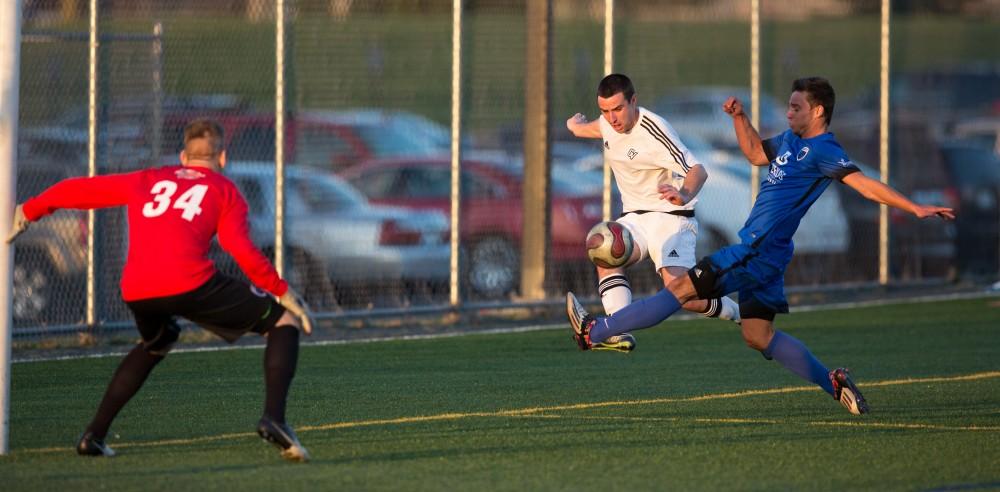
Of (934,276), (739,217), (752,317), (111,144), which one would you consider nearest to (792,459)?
(752,317)

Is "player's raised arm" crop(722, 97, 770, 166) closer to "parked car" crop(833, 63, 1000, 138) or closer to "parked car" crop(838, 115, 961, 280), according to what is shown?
"parked car" crop(838, 115, 961, 280)

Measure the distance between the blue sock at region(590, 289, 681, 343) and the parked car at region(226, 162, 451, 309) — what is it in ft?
18.8

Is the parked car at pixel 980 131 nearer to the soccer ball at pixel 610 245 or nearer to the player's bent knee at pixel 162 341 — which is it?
the soccer ball at pixel 610 245

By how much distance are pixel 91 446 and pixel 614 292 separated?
3.97 metres

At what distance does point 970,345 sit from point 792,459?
646cm

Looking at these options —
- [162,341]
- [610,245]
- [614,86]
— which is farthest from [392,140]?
[162,341]

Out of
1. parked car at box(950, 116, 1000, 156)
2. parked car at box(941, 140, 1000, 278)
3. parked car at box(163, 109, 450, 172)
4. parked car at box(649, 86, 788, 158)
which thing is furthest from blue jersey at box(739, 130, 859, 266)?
parked car at box(950, 116, 1000, 156)

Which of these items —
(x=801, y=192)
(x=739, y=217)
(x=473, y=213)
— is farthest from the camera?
(x=739, y=217)

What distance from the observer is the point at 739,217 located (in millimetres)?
19109

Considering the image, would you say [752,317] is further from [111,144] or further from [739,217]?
[739,217]

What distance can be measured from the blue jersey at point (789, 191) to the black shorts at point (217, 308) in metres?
2.95

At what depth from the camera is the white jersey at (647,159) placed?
1065cm

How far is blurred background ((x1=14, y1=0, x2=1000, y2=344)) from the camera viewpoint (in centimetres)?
1421

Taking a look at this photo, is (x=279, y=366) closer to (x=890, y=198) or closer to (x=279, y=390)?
(x=279, y=390)
